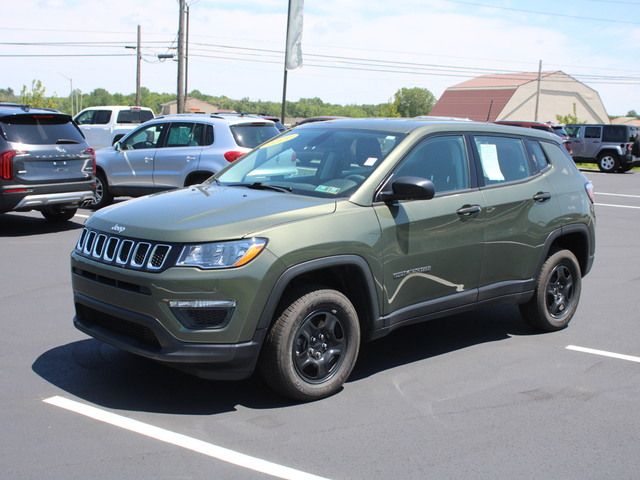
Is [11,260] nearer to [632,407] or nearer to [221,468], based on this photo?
[221,468]

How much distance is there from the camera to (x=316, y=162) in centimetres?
568

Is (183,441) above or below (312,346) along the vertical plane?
below

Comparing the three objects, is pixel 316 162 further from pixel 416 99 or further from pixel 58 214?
pixel 416 99

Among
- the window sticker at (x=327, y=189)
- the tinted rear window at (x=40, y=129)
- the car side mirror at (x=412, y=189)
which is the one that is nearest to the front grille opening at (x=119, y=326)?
the window sticker at (x=327, y=189)

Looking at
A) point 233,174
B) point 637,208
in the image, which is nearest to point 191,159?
point 233,174

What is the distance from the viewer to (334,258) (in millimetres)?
4867

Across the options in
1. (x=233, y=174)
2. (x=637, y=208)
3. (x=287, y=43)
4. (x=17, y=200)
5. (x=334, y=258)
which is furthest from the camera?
(x=287, y=43)

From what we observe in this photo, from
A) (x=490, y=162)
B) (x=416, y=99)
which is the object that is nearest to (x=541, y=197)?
(x=490, y=162)

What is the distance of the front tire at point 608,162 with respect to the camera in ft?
105

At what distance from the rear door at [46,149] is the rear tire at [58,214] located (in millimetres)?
1003

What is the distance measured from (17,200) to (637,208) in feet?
43.3

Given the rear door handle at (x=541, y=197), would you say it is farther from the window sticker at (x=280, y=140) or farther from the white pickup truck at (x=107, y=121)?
the white pickup truck at (x=107, y=121)

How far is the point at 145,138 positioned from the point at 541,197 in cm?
912

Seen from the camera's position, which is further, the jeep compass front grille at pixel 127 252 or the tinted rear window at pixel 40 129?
the tinted rear window at pixel 40 129
